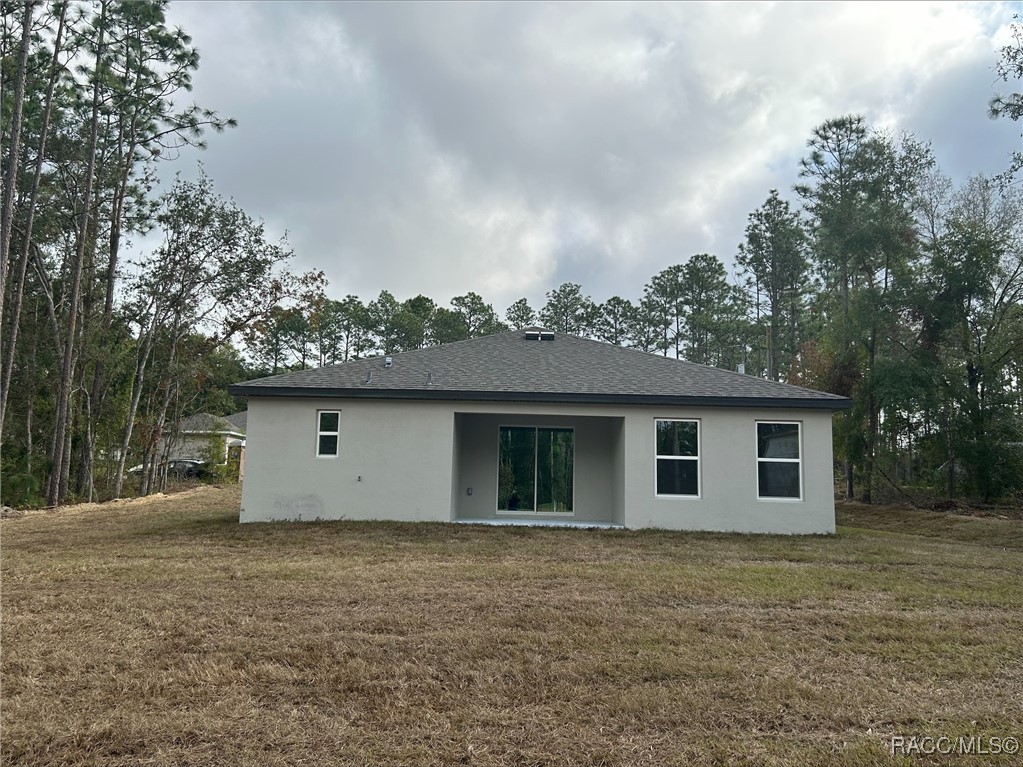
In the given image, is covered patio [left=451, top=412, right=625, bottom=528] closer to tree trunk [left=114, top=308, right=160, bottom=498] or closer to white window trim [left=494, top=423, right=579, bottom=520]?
white window trim [left=494, top=423, right=579, bottom=520]

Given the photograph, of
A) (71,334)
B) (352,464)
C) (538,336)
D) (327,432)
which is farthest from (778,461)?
(71,334)

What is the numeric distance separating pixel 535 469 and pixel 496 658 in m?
8.57

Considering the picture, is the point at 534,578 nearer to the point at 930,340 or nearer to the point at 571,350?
the point at 571,350

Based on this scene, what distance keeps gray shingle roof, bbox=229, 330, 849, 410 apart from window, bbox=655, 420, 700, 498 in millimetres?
500

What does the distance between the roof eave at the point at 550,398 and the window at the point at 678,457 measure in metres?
0.46

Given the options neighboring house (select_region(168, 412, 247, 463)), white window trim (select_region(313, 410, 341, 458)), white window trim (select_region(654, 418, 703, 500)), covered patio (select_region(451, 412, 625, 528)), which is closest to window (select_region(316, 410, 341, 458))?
white window trim (select_region(313, 410, 341, 458))

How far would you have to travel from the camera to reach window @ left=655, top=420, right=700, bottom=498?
11.1 meters

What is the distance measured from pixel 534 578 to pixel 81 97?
16.4 m

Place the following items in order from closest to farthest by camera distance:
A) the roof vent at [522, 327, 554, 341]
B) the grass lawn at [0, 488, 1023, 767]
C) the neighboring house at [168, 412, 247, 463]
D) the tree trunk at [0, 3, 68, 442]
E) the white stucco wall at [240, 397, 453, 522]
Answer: the grass lawn at [0, 488, 1023, 767] → the white stucco wall at [240, 397, 453, 522] → the tree trunk at [0, 3, 68, 442] → the roof vent at [522, 327, 554, 341] → the neighboring house at [168, 412, 247, 463]

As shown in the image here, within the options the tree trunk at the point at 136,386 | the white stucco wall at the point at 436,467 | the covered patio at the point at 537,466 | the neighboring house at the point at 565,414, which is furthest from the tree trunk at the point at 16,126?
the covered patio at the point at 537,466

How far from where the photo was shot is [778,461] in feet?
36.4

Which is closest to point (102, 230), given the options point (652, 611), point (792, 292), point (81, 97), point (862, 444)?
point (81, 97)

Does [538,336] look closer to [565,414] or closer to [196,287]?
[565,414]

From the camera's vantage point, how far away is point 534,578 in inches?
268
